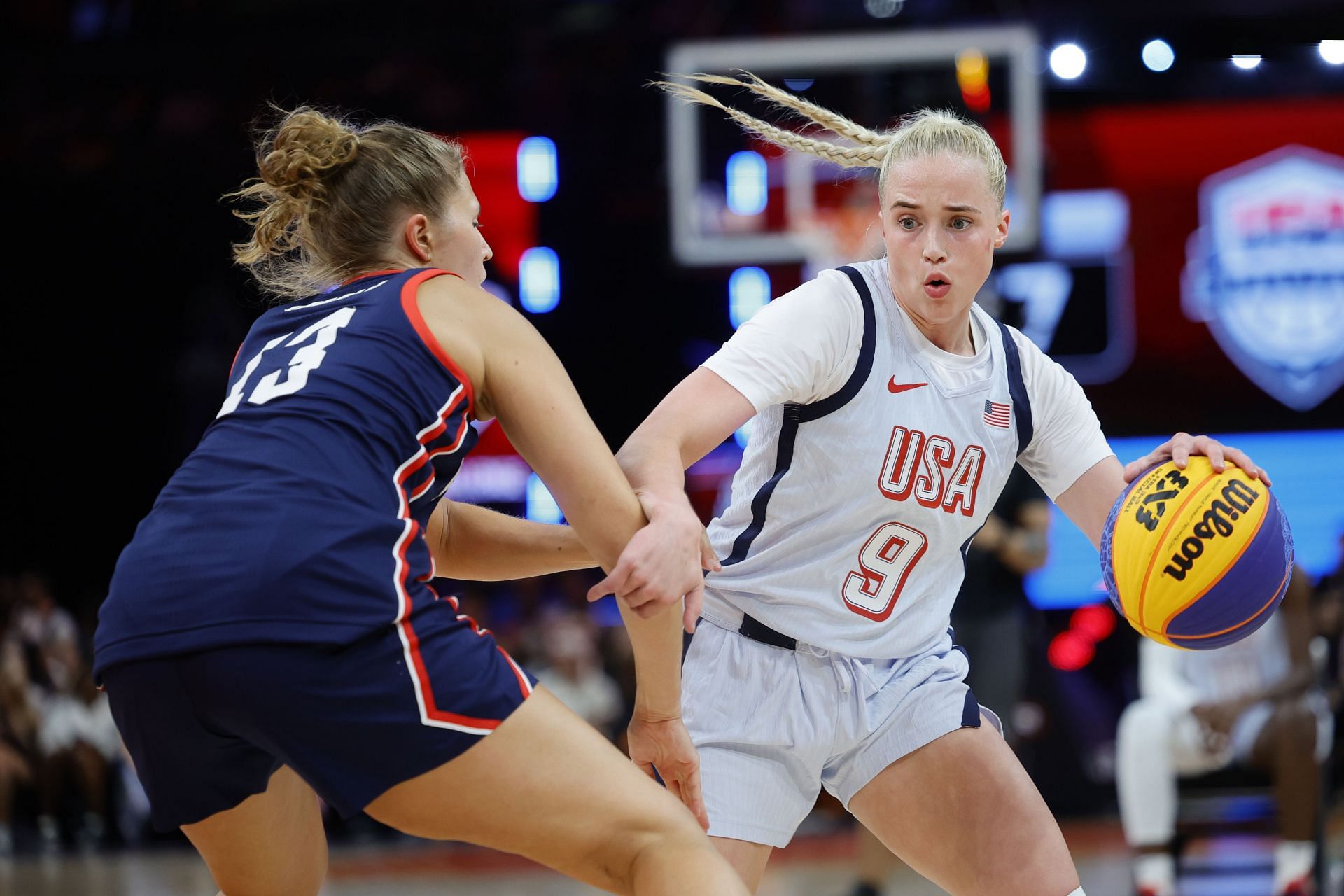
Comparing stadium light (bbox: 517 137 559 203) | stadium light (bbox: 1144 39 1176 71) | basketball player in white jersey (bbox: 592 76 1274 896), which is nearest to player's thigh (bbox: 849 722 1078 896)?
basketball player in white jersey (bbox: 592 76 1274 896)

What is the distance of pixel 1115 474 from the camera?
292cm

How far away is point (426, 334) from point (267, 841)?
0.85 m

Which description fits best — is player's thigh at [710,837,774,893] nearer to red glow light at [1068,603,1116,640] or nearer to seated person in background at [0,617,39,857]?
red glow light at [1068,603,1116,640]

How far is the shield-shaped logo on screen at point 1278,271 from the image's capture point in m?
9.24

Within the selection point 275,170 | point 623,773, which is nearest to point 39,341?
point 275,170

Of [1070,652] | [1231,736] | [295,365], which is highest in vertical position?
[295,365]

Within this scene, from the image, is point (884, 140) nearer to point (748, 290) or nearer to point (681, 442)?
point (681, 442)

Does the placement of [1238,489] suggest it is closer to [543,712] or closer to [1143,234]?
[543,712]

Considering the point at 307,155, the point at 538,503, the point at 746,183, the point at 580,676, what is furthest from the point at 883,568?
the point at 538,503

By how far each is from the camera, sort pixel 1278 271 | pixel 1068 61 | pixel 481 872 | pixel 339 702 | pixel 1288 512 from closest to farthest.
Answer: pixel 339 702 < pixel 481 872 < pixel 1288 512 < pixel 1278 271 < pixel 1068 61

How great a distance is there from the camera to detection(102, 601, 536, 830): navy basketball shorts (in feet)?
6.24

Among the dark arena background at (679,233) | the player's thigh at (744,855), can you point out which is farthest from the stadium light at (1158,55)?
the player's thigh at (744,855)

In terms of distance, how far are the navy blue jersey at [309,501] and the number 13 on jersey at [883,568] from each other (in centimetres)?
90

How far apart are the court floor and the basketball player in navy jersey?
433cm
